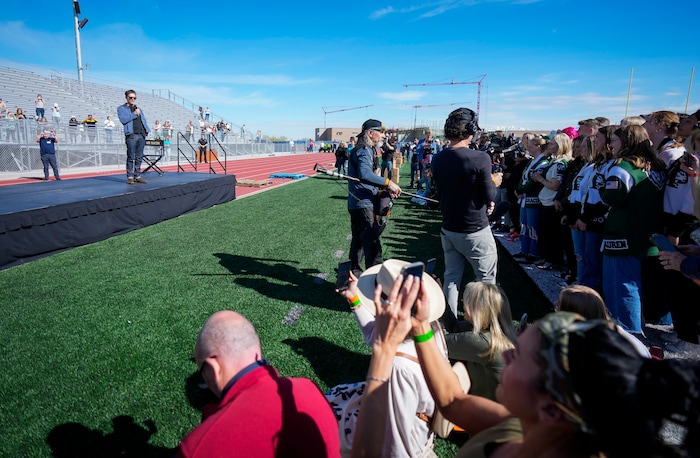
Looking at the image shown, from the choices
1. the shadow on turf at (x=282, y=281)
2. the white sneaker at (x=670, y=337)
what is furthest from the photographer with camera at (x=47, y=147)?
the white sneaker at (x=670, y=337)

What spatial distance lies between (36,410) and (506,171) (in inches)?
335

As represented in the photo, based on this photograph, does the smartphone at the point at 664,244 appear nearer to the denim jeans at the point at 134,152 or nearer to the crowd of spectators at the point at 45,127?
the denim jeans at the point at 134,152

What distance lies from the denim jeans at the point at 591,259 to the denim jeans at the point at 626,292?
2.03 feet

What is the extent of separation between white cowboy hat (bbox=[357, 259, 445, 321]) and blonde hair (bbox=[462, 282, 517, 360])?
1.75ft

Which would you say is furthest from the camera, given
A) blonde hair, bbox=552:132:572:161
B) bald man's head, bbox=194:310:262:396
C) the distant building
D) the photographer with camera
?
the distant building

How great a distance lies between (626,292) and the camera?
3465 millimetres

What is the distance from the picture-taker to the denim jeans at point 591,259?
4.14 metres

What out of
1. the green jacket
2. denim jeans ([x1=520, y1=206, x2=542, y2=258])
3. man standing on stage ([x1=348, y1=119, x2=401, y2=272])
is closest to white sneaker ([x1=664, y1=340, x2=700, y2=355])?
the green jacket

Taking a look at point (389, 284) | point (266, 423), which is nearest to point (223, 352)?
point (266, 423)

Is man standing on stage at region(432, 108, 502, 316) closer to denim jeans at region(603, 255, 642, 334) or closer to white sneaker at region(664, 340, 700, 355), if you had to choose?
denim jeans at region(603, 255, 642, 334)

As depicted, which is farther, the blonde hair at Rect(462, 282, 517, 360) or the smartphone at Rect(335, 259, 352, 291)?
the blonde hair at Rect(462, 282, 517, 360)

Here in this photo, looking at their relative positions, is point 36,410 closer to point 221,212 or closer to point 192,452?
point 192,452

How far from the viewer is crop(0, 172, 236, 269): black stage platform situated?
5.89 m

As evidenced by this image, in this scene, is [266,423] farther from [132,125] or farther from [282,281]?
[132,125]
